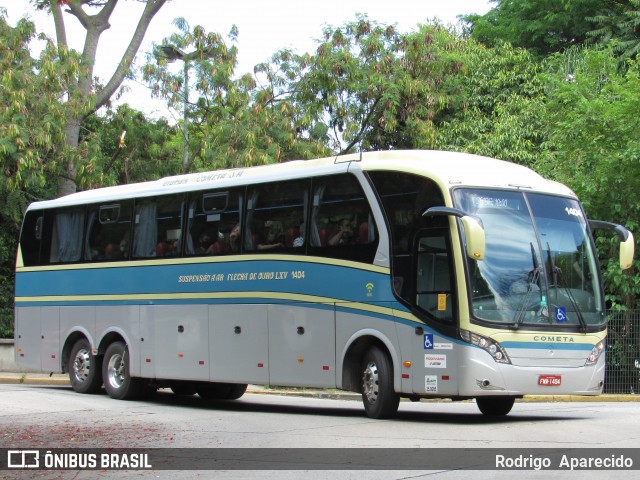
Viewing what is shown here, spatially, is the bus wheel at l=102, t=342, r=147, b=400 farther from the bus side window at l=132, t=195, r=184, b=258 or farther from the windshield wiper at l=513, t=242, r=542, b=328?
the windshield wiper at l=513, t=242, r=542, b=328

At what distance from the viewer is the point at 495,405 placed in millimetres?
15562

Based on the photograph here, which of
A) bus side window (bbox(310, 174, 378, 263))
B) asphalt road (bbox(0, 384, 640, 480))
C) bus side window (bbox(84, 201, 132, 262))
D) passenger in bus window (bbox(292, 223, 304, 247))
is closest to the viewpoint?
asphalt road (bbox(0, 384, 640, 480))

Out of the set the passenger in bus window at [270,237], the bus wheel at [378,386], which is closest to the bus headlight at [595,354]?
the bus wheel at [378,386]

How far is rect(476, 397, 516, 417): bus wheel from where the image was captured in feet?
50.6

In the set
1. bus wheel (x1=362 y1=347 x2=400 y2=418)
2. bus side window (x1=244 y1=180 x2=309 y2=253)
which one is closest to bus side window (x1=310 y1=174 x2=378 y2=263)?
bus side window (x1=244 y1=180 x2=309 y2=253)

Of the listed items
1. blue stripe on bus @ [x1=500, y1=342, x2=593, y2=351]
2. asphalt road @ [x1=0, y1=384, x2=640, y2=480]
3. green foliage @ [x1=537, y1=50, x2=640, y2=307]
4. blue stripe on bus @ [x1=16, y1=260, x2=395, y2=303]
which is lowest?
asphalt road @ [x1=0, y1=384, x2=640, y2=480]

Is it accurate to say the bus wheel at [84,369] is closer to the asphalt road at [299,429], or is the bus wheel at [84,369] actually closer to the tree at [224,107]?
the asphalt road at [299,429]

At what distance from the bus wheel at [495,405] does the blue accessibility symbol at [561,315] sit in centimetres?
171

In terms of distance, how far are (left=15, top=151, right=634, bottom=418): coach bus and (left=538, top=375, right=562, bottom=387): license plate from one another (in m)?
0.03

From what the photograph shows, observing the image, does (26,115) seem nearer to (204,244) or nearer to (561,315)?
(204,244)

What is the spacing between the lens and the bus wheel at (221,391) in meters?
20.4

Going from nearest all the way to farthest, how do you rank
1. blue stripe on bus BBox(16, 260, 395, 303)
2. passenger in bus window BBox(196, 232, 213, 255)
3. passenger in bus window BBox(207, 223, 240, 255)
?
blue stripe on bus BBox(16, 260, 395, 303)
passenger in bus window BBox(207, 223, 240, 255)
passenger in bus window BBox(196, 232, 213, 255)

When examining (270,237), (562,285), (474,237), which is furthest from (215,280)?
(562,285)

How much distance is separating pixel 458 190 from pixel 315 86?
1788 cm
